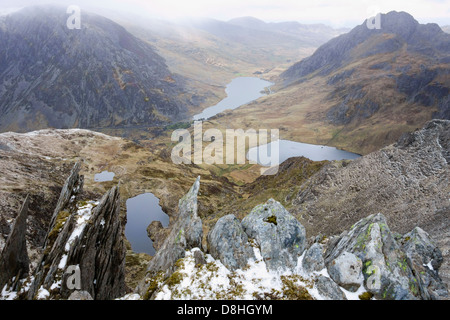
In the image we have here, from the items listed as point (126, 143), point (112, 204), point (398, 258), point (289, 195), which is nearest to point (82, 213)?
point (112, 204)

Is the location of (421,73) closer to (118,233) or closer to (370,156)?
(370,156)

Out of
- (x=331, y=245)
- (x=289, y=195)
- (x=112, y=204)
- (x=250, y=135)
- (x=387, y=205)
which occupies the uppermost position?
(x=112, y=204)

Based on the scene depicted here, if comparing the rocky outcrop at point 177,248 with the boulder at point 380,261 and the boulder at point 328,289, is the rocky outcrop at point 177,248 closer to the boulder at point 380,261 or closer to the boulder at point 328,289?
the boulder at point 328,289

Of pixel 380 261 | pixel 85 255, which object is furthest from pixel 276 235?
pixel 85 255

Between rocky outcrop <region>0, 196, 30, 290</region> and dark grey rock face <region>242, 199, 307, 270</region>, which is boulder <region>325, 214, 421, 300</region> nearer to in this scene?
dark grey rock face <region>242, 199, 307, 270</region>

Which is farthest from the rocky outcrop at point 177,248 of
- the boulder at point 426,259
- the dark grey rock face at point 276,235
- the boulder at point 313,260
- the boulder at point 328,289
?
the boulder at point 426,259
